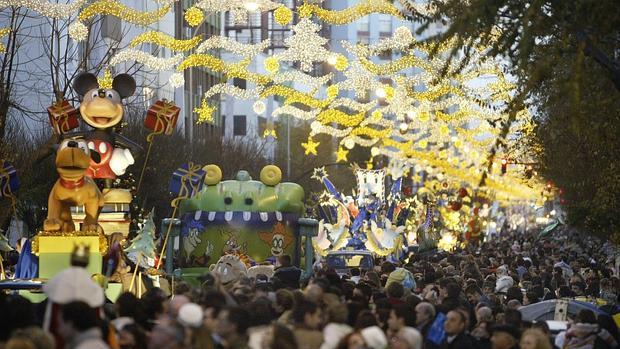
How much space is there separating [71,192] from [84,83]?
3092mm

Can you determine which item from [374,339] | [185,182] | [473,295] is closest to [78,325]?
[374,339]

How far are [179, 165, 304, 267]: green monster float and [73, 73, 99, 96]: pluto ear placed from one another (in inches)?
347

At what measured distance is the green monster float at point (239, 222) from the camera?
32.7 meters

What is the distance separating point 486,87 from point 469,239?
133 feet

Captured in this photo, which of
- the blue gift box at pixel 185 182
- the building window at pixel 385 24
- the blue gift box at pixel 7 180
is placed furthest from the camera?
the building window at pixel 385 24

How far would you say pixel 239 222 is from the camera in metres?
32.9

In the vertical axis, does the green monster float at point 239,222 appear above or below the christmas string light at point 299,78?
below

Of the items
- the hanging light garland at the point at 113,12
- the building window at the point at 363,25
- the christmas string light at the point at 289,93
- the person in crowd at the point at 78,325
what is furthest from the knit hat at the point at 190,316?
the building window at the point at 363,25

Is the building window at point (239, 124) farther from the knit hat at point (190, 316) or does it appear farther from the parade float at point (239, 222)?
the knit hat at point (190, 316)

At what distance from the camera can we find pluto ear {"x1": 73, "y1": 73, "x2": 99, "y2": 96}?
23984 millimetres

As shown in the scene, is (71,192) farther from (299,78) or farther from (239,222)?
(239,222)

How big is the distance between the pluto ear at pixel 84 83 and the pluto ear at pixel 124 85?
0.34 m

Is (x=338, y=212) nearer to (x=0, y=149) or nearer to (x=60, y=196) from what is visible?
(x=0, y=149)

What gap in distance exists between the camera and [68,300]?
10.9 m
